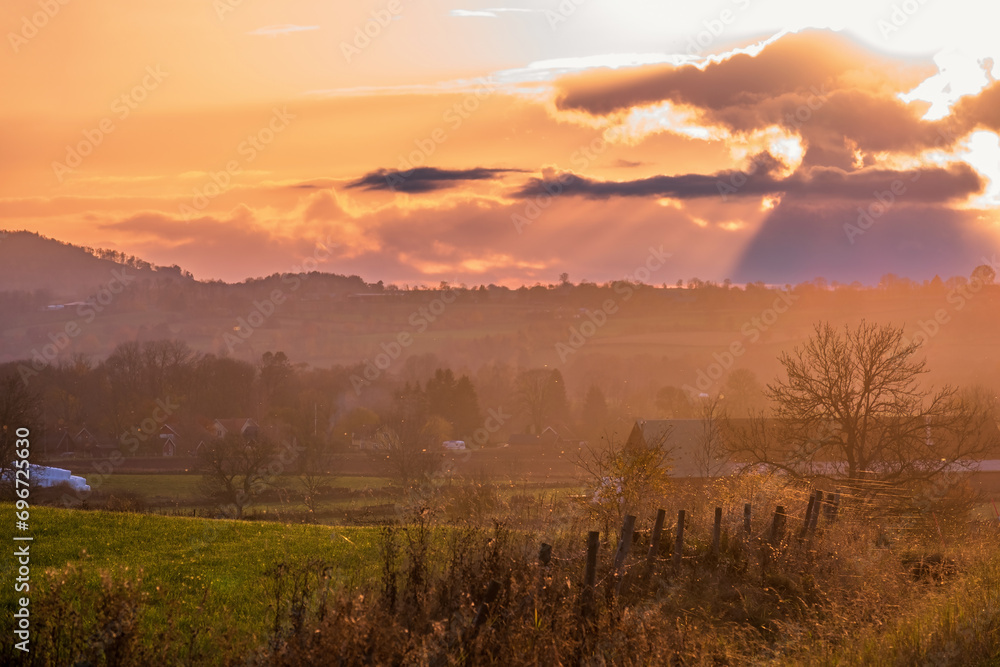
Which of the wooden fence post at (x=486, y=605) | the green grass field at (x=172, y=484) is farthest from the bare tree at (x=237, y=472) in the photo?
the wooden fence post at (x=486, y=605)

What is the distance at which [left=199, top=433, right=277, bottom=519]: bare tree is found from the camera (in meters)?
50.9

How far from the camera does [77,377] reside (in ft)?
297

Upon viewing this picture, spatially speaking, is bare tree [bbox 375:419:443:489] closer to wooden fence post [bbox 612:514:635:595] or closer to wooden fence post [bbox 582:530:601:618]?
wooden fence post [bbox 612:514:635:595]

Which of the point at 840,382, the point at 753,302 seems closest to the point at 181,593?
the point at 840,382

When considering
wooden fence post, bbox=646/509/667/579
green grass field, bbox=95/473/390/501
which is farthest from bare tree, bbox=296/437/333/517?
wooden fence post, bbox=646/509/667/579

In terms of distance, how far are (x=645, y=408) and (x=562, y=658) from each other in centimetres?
9591

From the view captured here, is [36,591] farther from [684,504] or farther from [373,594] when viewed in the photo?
[684,504]

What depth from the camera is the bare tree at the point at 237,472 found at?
50.9m

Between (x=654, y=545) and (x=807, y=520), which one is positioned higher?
(x=807, y=520)

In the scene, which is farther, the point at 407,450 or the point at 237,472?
the point at 407,450

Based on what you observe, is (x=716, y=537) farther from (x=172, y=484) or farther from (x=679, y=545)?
(x=172, y=484)

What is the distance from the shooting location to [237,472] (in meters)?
52.8

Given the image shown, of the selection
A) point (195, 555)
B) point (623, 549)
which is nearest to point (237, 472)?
point (195, 555)

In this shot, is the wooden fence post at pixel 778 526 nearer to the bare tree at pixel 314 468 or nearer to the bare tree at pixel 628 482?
the bare tree at pixel 628 482
